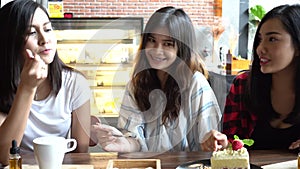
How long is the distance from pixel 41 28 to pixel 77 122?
42cm

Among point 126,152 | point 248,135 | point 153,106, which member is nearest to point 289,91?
point 248,135

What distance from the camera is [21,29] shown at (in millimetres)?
1553

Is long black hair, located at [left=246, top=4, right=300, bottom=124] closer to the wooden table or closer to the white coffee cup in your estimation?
the wooden table

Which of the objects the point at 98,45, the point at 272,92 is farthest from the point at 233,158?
the point at 98,45

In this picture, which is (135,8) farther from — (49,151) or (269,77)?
(49,151)

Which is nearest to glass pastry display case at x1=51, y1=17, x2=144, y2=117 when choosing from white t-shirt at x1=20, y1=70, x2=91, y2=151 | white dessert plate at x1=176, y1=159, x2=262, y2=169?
white t-shirt at x1=20, y1=70, x2=91, y2=151

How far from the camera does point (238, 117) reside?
5.86 ft

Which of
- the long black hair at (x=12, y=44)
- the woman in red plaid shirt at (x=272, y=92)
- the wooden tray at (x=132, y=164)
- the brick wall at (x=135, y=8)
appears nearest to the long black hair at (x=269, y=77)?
the woman in red plaid shirt at (x=272, y=92)

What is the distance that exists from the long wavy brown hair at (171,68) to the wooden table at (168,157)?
0.35 m

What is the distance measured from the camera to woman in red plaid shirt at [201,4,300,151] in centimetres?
164

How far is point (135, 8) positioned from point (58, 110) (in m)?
4.52

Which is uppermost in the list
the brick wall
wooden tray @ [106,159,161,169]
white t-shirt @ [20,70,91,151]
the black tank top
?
the brick wall

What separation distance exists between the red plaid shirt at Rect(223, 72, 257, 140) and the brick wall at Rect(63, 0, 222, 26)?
13.7 ft

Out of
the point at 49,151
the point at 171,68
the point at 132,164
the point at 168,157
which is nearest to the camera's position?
the point at 49,151
